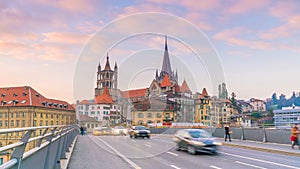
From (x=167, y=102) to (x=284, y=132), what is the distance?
107942 millimetres

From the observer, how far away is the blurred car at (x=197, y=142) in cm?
2064

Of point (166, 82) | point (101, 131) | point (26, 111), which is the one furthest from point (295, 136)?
point (166, 82)

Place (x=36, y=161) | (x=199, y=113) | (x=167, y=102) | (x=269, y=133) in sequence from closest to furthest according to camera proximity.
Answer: (x=36, y=161)
(x=269, y=133)
(x=199, y=113)
(x=167, y=102)

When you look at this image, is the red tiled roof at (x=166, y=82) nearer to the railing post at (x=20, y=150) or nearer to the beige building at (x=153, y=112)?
the beige building at (x=153, y=112)

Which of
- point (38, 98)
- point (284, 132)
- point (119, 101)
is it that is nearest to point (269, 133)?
point (284, 132)

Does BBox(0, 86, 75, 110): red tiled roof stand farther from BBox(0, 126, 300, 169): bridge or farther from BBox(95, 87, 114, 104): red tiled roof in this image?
BBox(95, 87, 114, 104): red tiled roof

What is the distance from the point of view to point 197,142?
20.7 m

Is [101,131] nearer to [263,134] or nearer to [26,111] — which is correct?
[263,134]

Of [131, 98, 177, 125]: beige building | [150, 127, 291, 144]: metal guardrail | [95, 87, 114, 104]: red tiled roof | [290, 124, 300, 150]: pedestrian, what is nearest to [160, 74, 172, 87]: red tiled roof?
[131, 98, 177, 125]: beige building

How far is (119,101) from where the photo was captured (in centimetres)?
10825

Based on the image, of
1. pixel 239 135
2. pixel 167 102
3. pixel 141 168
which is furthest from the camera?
pixel 167 102

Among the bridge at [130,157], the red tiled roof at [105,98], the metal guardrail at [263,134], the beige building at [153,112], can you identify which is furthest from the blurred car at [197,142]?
the beige building at [153,112]

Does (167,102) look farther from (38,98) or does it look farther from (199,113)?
(38,98)

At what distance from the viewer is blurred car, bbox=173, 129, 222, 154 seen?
67.7 ft
